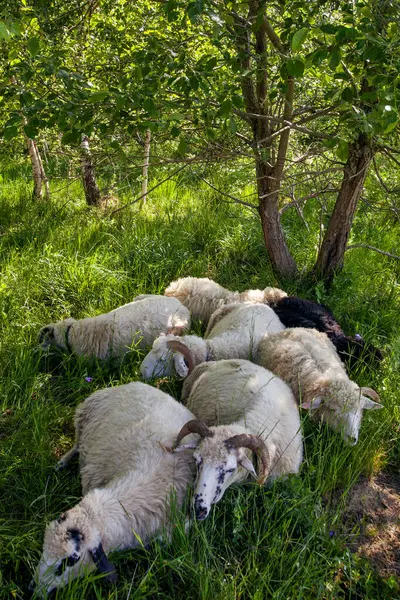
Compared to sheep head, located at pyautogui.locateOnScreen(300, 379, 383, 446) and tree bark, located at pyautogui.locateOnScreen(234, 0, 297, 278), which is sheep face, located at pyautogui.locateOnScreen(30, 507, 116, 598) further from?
tree bark, located at pyautogui.locateOnScreen(234, 0, 297, 278)

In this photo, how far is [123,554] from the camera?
2.58 m

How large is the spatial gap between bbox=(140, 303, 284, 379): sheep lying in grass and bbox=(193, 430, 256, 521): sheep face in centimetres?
122

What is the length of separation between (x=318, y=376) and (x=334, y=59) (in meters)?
2.13

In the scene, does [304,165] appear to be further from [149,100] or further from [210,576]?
[210,576]

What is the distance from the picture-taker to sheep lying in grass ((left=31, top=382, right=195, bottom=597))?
7.51ft

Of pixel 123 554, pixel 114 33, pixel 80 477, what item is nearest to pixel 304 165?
pixel 114 33

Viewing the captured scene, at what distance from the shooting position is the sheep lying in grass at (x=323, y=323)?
4.43 metres

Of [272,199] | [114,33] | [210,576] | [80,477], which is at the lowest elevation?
[80,477]

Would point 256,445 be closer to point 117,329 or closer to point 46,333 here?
point 117,329

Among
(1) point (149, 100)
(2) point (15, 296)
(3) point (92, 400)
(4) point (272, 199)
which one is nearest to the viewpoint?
(1) point (149, 100)

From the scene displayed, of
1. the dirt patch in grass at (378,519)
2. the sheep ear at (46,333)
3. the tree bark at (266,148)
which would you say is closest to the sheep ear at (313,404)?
the dirt patch in grass at (378,519)

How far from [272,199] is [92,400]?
298cm

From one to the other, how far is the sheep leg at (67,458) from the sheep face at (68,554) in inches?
33.8

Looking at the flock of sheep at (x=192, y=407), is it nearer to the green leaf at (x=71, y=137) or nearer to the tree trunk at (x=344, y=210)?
the tree trunk at (x=344, y=210)
